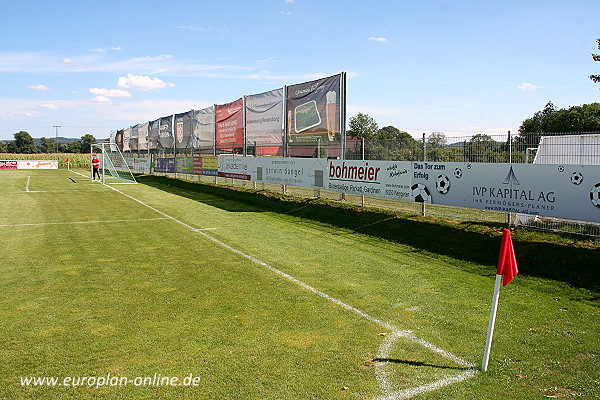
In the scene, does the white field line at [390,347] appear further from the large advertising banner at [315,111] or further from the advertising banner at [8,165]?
the advertising banner at [8,165]


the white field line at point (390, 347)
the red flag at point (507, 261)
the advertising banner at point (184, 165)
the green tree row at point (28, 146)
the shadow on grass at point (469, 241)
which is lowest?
the white field line at point (390, 347)

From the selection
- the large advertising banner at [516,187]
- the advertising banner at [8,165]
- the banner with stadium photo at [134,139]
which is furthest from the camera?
the advertising banner at [8,165]

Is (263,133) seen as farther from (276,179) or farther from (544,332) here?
(544,332)

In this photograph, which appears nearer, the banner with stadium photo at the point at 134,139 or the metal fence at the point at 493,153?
the metal fence at the point at 493,153

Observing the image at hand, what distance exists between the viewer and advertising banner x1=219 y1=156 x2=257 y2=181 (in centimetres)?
2577

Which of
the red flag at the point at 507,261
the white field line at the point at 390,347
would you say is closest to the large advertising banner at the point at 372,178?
the white field line at the point at 390,347

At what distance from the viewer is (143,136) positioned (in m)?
59.6

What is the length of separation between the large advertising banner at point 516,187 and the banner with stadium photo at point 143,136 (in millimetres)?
49039

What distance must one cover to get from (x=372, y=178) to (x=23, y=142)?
16594 cm

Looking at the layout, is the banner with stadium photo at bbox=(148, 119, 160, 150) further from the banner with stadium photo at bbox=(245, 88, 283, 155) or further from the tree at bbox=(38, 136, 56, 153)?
the tree at bbox=(38, 136, 56, 153)

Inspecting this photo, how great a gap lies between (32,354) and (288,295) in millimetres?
3677

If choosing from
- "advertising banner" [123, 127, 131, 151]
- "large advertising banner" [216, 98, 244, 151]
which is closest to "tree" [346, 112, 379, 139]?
"advertising banner" [123, 127, 131, 151]

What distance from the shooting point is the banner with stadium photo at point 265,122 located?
2512 centimetres

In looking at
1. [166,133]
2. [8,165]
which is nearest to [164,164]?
[166,133]
